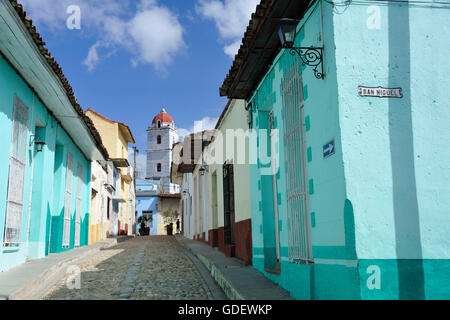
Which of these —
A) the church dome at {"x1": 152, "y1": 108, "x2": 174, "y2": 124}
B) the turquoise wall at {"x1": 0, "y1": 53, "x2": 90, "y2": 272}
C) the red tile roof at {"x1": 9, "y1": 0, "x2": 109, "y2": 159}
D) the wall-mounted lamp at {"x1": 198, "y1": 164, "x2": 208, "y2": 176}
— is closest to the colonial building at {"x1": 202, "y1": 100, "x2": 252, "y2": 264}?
the wall-mounted lamp at {"x1": 198, "y1": 164, "x2": 208, "y2": 176}

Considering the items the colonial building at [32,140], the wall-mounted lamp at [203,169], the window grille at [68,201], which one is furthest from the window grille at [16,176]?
the wall-mounted lamp at [203,169]

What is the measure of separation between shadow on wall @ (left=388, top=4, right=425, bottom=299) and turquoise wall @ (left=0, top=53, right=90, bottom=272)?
633 centimetres

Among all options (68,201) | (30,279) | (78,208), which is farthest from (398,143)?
(78,208)

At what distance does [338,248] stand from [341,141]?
1.01 meters

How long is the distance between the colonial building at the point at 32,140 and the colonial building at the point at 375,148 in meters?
4.36

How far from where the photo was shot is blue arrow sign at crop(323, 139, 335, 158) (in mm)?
4223

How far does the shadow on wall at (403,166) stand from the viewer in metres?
3.94

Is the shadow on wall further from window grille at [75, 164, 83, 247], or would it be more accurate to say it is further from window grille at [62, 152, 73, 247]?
window grille at [75, 164, 83, 247]

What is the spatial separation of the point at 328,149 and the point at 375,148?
0.45 metres

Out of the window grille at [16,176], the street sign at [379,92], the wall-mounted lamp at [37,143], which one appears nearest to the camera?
the street sign at [379,92]

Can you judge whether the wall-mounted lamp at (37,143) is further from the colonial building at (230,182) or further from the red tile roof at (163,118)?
the red tile roof at (163,118)

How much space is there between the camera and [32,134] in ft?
30.9

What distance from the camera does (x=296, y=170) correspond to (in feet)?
17.8

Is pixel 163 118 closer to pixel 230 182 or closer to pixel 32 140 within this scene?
pixel 230 182
